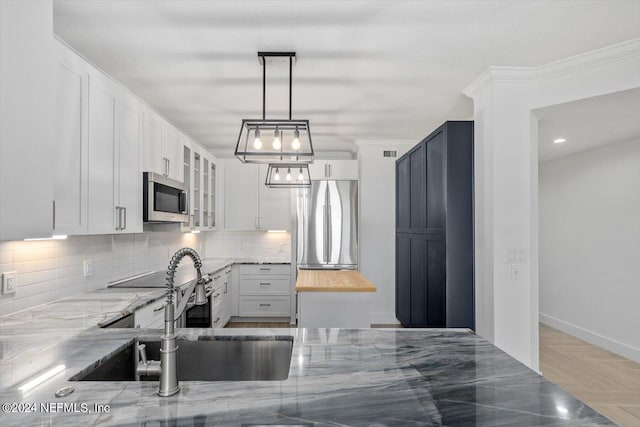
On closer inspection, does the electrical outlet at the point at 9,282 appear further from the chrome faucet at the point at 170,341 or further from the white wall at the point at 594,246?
the white wall at the point at 594,246

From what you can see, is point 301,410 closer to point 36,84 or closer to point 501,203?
point 36,84

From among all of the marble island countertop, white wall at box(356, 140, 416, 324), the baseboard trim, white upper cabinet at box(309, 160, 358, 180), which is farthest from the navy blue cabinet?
the baseboard trim

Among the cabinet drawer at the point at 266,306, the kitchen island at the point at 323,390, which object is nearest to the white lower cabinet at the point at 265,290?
the cabinet drawer at the point at 266,306

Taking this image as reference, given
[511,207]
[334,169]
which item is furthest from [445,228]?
[334,169]

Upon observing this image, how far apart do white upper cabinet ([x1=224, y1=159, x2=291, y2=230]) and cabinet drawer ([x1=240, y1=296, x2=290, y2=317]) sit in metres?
1.02

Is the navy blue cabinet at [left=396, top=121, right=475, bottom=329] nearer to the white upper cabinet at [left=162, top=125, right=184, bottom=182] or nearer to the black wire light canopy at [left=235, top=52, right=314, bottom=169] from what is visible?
the black wire light canopy at [left=235, top=52, right=314, bottom=169]

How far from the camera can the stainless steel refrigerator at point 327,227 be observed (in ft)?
16.9

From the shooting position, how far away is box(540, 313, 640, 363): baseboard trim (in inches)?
148

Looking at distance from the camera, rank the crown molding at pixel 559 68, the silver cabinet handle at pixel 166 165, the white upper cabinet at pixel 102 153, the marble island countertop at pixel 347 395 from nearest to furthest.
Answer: the marble island countertop at pixel 347 395
the white upper cabinet at pixel 102 153
the crown molding at pixel 559 68
the silver cabinet handle at pixel 166 165

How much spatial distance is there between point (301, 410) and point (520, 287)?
262 centimetres

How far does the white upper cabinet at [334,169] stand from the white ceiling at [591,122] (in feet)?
7.55

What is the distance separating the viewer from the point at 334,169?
5.28m

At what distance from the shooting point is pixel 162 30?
2305 mm

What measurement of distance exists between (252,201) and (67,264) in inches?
123
